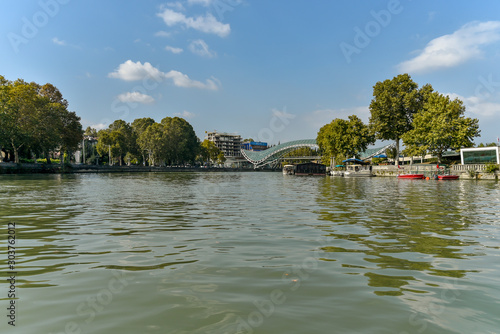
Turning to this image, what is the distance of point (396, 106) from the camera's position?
225 feet

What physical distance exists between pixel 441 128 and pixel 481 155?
7.53m

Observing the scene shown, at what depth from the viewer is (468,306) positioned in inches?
169

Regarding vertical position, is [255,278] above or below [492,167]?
below

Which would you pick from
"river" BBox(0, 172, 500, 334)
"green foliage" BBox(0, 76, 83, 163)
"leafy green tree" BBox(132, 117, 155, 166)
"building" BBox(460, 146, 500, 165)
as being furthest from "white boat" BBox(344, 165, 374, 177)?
"leafy green tree" BBox(132, 117, 155, 166)

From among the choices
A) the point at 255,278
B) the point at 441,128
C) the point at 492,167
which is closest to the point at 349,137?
the point at 441,128

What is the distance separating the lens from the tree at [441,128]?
56344mm

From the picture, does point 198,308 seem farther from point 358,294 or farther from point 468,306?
point 468,306

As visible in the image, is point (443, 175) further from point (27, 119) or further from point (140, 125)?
point (140, 125)

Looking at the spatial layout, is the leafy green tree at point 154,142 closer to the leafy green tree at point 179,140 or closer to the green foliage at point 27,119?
the leafy green tree at point 179,140

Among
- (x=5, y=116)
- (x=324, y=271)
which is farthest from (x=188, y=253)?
(x=5, y=116)

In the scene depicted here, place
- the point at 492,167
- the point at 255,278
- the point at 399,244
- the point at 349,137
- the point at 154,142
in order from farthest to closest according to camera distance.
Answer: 1. the point at 154,142
2. the point at 349,137
3. the point at 492,167
4. the point at 399,244
5. the point at 255,278

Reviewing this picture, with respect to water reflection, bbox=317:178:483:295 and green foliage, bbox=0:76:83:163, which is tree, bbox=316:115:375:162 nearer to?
green foliage, bbox=0:76:83:163

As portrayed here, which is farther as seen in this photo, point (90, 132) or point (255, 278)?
point (90, 132)

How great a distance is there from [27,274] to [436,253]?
774 centimetres
